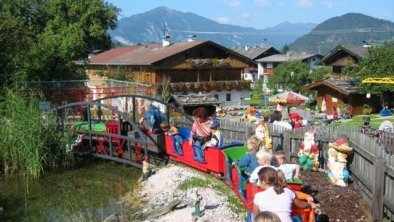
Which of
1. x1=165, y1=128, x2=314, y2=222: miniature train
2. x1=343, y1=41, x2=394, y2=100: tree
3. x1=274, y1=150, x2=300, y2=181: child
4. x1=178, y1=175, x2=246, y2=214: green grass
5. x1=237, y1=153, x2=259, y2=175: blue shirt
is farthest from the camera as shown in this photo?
x1=343, y1=41, x2=394, y2=100: tree

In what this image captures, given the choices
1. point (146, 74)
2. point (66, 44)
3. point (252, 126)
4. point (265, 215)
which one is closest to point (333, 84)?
point (146, 74)

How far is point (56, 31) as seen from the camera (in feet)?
144

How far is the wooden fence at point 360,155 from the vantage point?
912 cm

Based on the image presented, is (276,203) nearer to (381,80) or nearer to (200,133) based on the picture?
(200,133)

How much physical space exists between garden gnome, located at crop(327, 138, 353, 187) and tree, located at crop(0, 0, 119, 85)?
18731 mm

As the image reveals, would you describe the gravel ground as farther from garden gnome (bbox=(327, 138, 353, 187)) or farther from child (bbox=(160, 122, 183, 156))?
garden gnome (bbox=(327, 138, 353, 187))

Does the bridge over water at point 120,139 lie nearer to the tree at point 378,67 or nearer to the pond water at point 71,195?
the pond water at point 71,195

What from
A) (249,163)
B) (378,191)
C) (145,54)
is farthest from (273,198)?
(145,54)

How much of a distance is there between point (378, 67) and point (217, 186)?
2880 centimetres

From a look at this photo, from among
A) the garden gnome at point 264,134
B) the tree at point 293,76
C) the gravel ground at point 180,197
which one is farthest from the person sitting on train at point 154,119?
the tree at point 293,76

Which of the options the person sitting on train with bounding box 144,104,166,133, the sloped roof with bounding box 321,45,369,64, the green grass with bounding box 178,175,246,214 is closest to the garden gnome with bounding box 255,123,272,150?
A: the green grass with bounding box 178,175,246,214

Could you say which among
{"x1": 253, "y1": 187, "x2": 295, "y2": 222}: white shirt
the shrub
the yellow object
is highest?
the yellow object

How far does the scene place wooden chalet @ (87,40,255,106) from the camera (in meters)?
46.2

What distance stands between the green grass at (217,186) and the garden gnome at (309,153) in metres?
2.42
